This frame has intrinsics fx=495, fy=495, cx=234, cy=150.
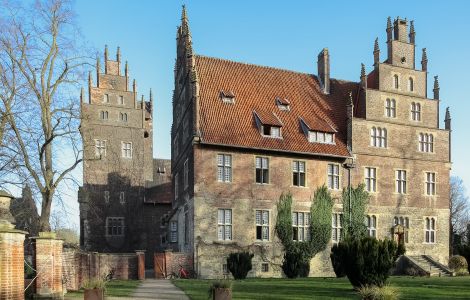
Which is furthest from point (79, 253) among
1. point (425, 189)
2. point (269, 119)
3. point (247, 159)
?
point (425, 189)

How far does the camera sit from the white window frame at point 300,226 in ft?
103

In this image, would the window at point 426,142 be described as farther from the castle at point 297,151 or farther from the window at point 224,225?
the window at point 224,225

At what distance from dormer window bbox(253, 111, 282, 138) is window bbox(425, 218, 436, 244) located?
42.2ft

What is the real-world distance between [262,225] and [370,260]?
45.9ft

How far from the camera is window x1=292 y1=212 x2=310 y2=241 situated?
103ft

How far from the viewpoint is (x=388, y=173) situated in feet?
112

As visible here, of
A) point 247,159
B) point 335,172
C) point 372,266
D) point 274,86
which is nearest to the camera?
point 372,266

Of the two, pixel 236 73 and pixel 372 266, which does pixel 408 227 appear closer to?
pixel 236 73

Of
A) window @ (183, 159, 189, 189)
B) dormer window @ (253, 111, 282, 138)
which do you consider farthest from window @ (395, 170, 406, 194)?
window @ (183, 159, 189, 189)

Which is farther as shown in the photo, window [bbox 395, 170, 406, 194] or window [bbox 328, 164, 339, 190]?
window [bbox 395, 170, 406, 194]

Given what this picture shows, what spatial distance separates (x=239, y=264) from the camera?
27.5 metres

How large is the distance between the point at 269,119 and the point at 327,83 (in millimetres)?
7621

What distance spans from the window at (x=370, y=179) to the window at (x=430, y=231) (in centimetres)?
501

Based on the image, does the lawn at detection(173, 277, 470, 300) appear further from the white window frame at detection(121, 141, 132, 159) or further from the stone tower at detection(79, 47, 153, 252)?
the white window frame at detection(121, 141, 132, 159)
